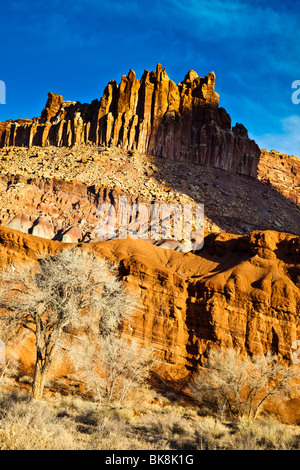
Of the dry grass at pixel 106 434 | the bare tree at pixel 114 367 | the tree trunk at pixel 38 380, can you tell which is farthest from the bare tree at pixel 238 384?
the tree trunk at pixel 38 380

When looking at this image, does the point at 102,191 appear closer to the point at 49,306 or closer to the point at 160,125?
the point at 160,125

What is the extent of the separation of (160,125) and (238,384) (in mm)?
81481

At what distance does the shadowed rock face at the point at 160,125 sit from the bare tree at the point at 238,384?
2848 inches

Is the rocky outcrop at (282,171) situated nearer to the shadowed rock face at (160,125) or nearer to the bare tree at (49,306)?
the shadowed rock face at (160,125)

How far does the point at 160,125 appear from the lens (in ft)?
298

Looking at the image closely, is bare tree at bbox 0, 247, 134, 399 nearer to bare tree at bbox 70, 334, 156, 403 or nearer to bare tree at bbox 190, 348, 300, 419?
bare tree at bbox 70, 334, 156, 403

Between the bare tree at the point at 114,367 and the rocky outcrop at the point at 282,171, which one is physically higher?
the rocky outcrop at the point at 282,171

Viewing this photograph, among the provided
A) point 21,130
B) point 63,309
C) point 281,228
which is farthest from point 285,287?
point 21,130

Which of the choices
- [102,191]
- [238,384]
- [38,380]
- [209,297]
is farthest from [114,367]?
[102,191]

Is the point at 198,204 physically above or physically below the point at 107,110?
below

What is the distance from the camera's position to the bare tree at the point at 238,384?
1800 cm

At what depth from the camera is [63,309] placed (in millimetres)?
13203
